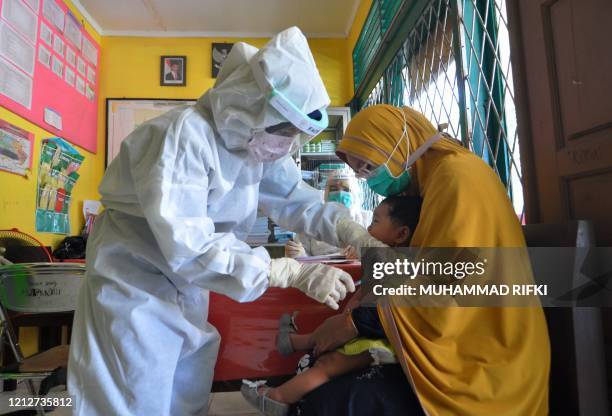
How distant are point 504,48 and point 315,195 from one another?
3.10ft

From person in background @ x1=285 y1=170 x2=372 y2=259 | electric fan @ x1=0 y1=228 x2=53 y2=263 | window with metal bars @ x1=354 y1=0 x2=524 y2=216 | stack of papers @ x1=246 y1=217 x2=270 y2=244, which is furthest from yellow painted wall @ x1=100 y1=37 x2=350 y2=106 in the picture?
window with metal bars @ x1=354 y1=0 x2=524 y2=216

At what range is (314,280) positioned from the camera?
100cm

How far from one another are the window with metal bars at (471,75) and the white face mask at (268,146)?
0.68 m

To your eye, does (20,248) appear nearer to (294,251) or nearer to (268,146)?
(294,251)

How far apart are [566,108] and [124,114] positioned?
12.2 ft

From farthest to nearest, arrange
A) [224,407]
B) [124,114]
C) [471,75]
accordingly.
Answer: [124,114], [224,407], [471,75]

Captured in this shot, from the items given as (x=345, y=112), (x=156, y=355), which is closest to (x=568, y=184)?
(x=156, y=355)

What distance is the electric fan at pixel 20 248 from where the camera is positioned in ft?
7.61

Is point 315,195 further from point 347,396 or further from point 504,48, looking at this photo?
point 504,48

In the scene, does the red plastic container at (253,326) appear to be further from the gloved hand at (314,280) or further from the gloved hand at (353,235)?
the gloved hand at (314,280)

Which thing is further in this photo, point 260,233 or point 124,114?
point 124,114

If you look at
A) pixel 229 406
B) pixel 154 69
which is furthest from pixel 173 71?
pixel 229 406

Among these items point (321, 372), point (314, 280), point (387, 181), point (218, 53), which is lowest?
point (321, 372)

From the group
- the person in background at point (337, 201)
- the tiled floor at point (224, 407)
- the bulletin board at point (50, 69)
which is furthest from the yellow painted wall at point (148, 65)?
the tiled floor at point (224, 407)
